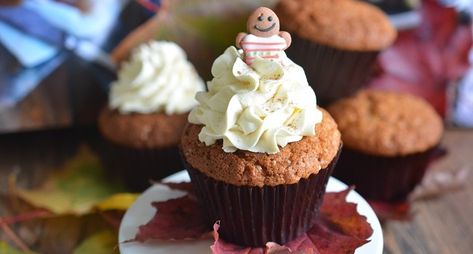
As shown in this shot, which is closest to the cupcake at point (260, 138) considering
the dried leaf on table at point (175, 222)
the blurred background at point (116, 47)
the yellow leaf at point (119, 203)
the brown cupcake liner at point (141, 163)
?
the dried leaf on table at point (175, 222)

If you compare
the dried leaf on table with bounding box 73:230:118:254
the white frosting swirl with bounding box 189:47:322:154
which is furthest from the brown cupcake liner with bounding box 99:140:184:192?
the white frosting swirl with bounding box 189:47:322:154

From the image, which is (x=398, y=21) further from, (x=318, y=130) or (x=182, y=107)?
(x=318, y=130)

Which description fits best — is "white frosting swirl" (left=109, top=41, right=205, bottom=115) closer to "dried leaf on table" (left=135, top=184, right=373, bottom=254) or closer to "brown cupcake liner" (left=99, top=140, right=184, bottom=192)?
"brown cupcake liner" (left=99, top=140, right=184, bottom=192)

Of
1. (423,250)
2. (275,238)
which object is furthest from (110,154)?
(423,250)

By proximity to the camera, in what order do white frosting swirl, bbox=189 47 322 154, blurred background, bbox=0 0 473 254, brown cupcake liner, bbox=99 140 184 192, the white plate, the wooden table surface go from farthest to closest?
blurred background, bbox=0 0 473 254, brown cupcake liner, bbox=99 140 184 192, the wooden table surface, the white plate, white frosting swirl, bbox=189 47 322 154

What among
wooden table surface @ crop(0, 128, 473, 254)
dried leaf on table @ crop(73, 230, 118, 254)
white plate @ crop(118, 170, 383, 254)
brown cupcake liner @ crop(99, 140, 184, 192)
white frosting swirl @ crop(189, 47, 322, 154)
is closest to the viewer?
white frosting swirl @ crop(189, 47, 322, 154)

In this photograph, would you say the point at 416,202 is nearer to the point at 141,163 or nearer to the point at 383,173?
the point at 383,173
